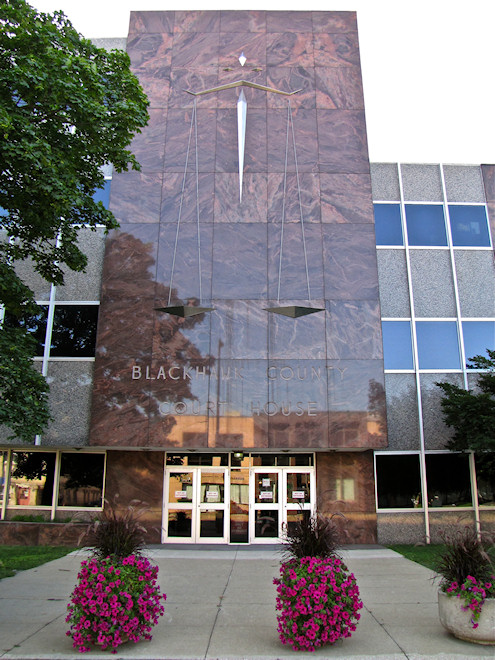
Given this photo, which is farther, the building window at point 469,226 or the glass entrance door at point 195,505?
the building window at point 469,226

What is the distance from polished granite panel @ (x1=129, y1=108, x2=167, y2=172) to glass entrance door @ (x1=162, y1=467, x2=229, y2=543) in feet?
28.3

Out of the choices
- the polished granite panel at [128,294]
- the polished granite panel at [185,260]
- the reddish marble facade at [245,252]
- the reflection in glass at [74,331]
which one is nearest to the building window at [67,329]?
the reflection in glass at [74,331]

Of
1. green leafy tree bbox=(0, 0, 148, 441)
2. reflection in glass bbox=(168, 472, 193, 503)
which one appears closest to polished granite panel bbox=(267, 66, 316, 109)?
green leafy tree bbox=(0, 0, 148, 441)

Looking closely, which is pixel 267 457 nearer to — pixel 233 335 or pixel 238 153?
pixel 233 335

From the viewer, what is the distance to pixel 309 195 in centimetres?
1529

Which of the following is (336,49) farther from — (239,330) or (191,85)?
(239,330)

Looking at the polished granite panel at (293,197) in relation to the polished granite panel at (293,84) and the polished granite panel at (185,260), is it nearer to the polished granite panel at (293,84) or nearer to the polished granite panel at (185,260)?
the polished granite panel at (185,260)

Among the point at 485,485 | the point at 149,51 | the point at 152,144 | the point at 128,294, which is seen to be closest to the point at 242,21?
the point at 149,51

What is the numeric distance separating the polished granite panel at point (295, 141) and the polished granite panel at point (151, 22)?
4440 mm

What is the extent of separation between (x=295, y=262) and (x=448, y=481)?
7382 millimetres

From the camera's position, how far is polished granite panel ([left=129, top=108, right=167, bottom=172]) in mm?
15586

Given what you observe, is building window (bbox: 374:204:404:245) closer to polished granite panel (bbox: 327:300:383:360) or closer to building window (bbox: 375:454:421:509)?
polished granite panel (bbox: 327:300:383:360)

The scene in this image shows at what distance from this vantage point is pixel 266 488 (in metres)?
15.1

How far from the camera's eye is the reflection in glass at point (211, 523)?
14805 millimetres
